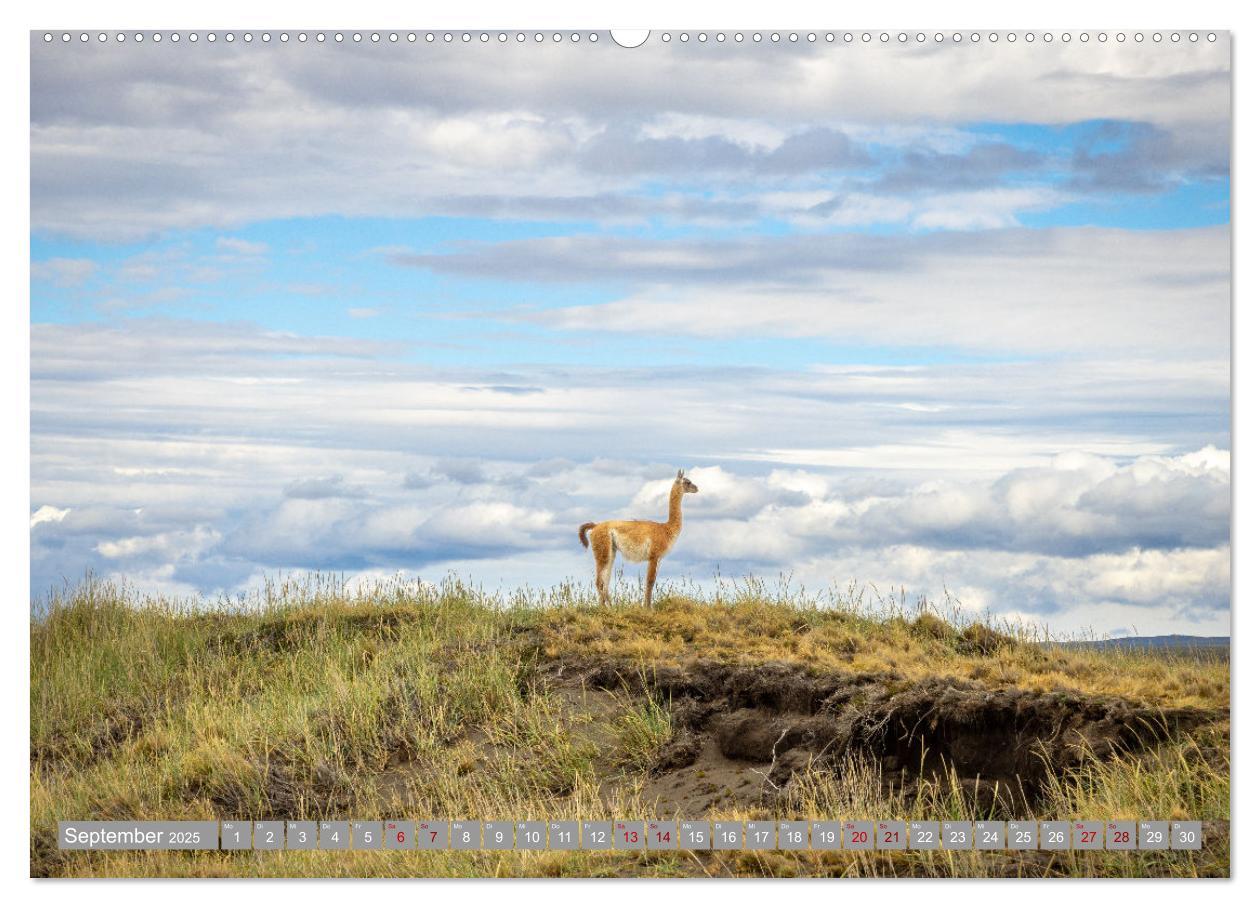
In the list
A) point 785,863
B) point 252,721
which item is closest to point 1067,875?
point 785,863

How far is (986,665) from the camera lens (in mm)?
13781

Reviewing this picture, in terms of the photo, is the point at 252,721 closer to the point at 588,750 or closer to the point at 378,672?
the point at 378,672

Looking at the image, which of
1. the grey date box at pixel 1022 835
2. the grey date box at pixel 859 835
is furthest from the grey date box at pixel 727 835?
the grey date box at pixel 1022 835

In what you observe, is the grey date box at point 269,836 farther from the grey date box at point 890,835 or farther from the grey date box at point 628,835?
the grey date box at point 890,835

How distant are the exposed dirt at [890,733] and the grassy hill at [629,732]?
22 millimetres

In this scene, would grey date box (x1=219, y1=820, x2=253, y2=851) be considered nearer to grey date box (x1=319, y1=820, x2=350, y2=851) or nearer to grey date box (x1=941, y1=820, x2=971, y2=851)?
grey date box (x1=319, y1=820, x2=350, y2=851)

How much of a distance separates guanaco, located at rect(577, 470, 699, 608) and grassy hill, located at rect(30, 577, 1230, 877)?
40 cm

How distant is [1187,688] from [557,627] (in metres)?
7.28

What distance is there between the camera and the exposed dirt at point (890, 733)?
1147 cm

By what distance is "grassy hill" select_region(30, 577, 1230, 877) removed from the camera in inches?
387

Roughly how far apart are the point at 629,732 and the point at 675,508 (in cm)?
517

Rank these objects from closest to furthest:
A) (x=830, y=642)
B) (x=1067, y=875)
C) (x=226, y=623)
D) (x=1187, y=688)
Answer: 1. (x=1067, y=875)
2. (x=1187, y=688)
3. (x=830, y=642)
4. (x=226, y=623)

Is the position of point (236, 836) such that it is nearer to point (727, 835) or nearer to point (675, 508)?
point (727, 835)

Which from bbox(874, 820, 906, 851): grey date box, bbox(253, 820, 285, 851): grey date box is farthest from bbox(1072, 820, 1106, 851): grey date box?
bbox(253, 820, 285, 851): grey date box
